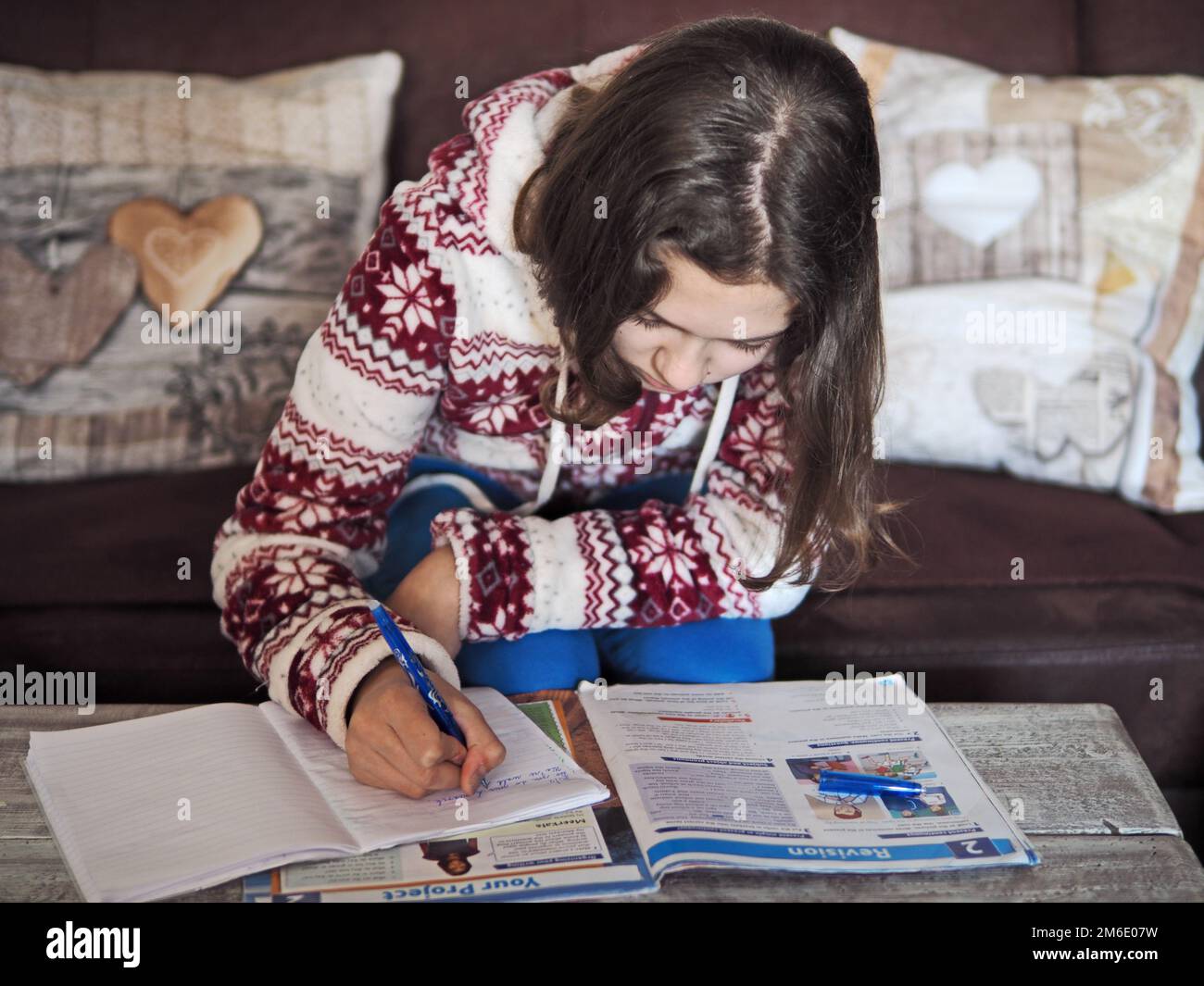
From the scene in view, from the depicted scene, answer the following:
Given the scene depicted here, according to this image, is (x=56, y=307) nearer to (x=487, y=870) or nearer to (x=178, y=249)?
(x=178, y=249)

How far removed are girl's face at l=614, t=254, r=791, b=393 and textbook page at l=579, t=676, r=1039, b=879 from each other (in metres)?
0.26

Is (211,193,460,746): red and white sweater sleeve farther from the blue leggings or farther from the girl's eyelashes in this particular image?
the girl's eyelashes

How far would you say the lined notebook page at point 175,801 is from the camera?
0.74 m

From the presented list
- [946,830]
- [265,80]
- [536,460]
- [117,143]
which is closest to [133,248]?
[117,143]

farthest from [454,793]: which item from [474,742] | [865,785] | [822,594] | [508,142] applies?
[822,594]

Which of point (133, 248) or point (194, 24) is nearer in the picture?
point (133, 248)

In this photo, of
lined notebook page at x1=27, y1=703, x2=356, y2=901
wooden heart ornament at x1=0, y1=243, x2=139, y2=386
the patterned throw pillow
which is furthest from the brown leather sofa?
lined notebook page at x1=27, y1=703, x2=356, y2=901

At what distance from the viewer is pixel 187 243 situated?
60.7 inches

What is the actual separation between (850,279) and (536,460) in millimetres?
406

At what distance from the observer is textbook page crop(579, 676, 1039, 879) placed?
79 centimetres

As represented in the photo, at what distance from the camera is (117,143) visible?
5.16ft

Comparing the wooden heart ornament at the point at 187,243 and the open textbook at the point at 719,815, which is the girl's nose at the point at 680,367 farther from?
the wooden heart ornament at the point at 187,243

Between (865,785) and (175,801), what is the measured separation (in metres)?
0.47

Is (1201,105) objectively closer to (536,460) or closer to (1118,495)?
(1118,495)
